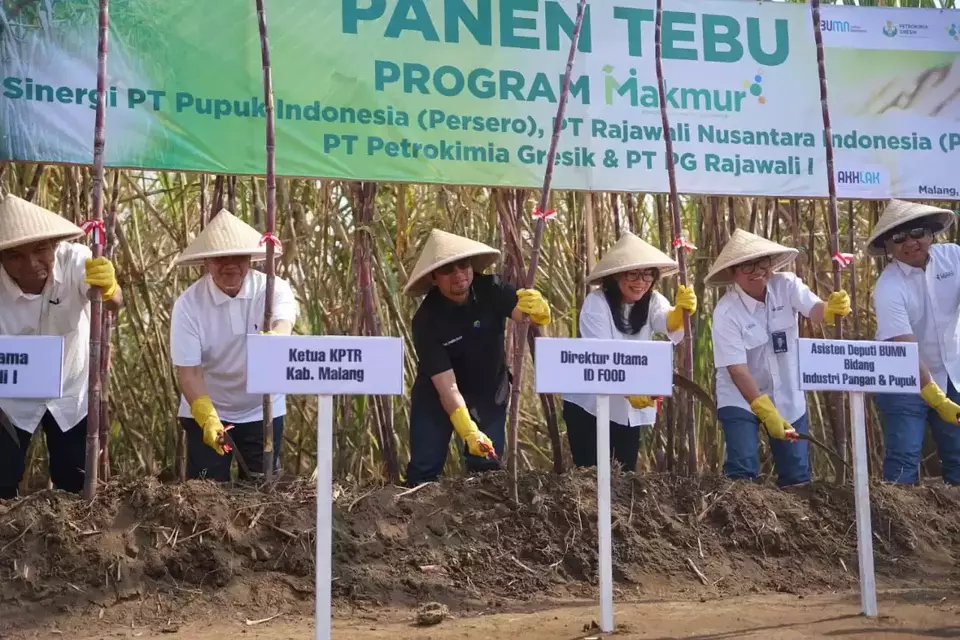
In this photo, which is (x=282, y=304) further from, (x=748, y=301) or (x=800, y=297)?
(x=800, y=297)

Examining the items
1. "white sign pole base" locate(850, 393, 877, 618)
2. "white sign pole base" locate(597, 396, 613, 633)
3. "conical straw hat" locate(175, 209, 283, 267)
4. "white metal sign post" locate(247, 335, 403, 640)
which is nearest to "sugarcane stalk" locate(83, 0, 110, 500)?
"conical straw hat" locate(175, 209, 283, 267)

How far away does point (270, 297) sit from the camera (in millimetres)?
3502

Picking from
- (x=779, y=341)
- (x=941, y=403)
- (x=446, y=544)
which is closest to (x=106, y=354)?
(x=446, y=544)

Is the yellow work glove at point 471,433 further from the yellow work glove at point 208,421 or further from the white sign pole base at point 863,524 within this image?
the white sign pole base at point 863,524

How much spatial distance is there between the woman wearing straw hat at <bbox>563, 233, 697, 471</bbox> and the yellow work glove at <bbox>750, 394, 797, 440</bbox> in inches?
14.9

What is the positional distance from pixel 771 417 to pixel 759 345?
40cm

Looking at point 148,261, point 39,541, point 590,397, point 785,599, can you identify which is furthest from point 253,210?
point 785,599

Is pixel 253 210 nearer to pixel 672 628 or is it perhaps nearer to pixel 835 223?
pixel 835 223

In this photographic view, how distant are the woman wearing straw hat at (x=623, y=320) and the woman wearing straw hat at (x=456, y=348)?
0.96 feet

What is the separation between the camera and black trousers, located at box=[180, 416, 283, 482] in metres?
3.73

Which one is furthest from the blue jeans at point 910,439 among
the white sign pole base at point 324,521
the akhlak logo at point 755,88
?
the white sign pole base at point 324,521

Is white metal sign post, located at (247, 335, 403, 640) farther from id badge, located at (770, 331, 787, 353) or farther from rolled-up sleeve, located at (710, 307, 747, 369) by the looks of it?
id badge, located at (770, 331, 787, 353)

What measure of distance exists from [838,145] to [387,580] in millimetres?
2853

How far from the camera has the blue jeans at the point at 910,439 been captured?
419cm
